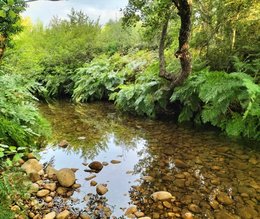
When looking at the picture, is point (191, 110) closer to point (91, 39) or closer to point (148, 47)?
point (148, 47)

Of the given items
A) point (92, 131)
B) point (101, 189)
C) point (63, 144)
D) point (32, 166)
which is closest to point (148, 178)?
point (101, 189)

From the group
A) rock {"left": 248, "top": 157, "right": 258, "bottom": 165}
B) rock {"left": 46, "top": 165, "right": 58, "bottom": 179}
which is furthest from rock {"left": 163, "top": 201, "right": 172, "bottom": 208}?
rock {"left": 248, "top": 157, "right": 258, "bottom": 165}

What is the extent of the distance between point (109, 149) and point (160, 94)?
7.46 ft

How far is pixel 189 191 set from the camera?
3.13 m

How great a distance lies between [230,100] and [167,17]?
2404 mm

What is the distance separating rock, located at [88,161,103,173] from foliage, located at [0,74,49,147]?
2.74 feet

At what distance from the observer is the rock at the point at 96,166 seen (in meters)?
3.85

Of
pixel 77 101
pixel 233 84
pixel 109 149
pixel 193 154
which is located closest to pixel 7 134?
pixel 109 149

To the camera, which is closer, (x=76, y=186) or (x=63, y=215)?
(x=63, y=215)

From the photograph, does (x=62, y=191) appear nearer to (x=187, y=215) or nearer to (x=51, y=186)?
(x=51, y=186)

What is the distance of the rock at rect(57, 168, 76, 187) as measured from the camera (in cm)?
329

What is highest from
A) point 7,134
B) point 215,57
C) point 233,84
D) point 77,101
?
point 215,57

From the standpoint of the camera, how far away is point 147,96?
265 inches

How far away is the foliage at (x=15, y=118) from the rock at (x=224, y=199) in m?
2.40
